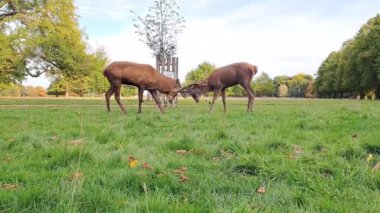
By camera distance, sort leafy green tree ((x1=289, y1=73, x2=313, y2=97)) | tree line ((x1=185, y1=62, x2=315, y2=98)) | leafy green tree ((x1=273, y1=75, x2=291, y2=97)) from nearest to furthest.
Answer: tree line ((x1=185, y1=62, x2=315, y2=98)), leafy green tree ((x1=273, y1=75, x2=291, y2=97)), leafy green tree ((x1=289, y1=73, x2=313, y2=97))

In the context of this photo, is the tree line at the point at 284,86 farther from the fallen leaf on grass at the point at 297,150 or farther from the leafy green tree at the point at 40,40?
the fallen leaf on grass at the point at 297,150

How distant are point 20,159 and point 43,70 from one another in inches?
1348

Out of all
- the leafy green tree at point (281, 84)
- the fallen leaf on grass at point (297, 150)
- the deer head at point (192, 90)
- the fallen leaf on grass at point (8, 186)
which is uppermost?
the leafy green tree at point (281, 84)

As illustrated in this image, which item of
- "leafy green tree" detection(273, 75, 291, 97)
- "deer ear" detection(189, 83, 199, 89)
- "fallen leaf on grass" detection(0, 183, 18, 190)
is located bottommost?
"fallen leaf on grass" detection(0, 183, 18, 190)

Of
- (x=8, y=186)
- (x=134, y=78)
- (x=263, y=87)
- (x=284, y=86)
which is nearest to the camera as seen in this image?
(x=8, y=186)

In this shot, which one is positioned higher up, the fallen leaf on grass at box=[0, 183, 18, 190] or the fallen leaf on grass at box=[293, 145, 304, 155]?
the fallen leaf on grass at box=[293, 145, 304, 155]

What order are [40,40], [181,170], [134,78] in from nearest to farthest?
[181,170]
[134,78]
[40,40]

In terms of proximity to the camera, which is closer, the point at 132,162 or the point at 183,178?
the point at 132,162

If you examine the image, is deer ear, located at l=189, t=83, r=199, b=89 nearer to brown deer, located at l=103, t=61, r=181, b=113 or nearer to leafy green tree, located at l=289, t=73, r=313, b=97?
brown deer, located at l=103, t=61, r=181, b=113

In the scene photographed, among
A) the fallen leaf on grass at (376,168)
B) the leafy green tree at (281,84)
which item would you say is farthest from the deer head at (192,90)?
the leafy green tree at (281,84)

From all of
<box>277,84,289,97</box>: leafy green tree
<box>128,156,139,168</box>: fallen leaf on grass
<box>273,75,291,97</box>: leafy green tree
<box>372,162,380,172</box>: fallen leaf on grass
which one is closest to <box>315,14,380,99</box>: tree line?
<box>372,162,380,172</box>: fallen leaf on grass

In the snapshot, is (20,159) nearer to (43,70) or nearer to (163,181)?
(163,181)

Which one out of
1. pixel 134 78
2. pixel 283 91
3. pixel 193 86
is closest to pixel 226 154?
pixel 134 78

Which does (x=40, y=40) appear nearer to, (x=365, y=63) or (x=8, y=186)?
(x=8, y=186)
